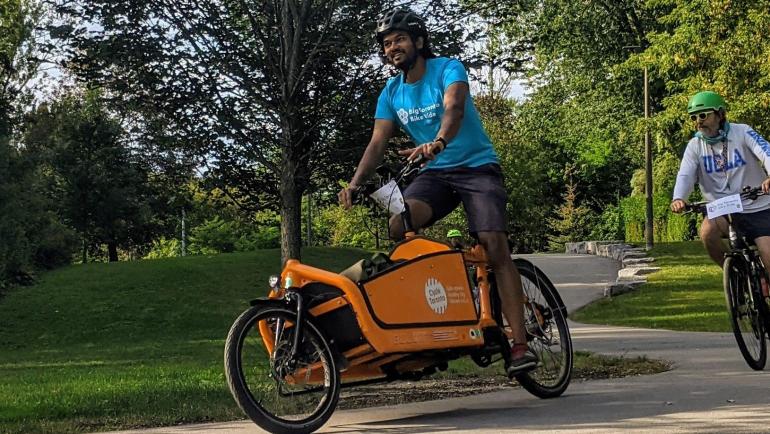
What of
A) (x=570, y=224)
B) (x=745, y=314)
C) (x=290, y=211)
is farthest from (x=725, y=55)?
(x=570, y=224)

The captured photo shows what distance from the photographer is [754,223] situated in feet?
25.4

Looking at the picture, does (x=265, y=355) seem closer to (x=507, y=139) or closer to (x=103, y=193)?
(x=103, y=193)

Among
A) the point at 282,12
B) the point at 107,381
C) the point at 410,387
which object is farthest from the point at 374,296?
the point at 107,381

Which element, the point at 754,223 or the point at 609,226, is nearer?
the point at 754,223

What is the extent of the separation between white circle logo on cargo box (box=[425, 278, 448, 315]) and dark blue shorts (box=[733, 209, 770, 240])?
3.20 metres

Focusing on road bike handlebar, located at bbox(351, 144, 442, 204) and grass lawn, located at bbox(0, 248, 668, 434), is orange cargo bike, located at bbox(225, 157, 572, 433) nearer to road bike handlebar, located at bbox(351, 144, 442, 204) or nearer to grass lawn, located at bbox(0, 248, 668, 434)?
road bike handlebar, located at bbox(351, 144, 442, 204)

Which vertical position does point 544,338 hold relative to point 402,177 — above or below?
below

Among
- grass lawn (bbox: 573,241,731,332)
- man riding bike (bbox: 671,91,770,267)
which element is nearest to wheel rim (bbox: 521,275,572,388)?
man riding bike (bbox: 671,91,770,267)

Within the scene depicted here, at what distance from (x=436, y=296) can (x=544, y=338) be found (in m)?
1.24

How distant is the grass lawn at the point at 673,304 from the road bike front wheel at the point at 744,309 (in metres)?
4.61

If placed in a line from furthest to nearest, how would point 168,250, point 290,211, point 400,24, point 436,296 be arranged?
point 168,250
point 290,211
point 400,24
point 436,296

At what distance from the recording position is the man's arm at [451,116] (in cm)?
544

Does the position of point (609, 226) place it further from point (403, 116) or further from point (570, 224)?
point (403, 116)

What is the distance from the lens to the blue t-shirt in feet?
19.1
